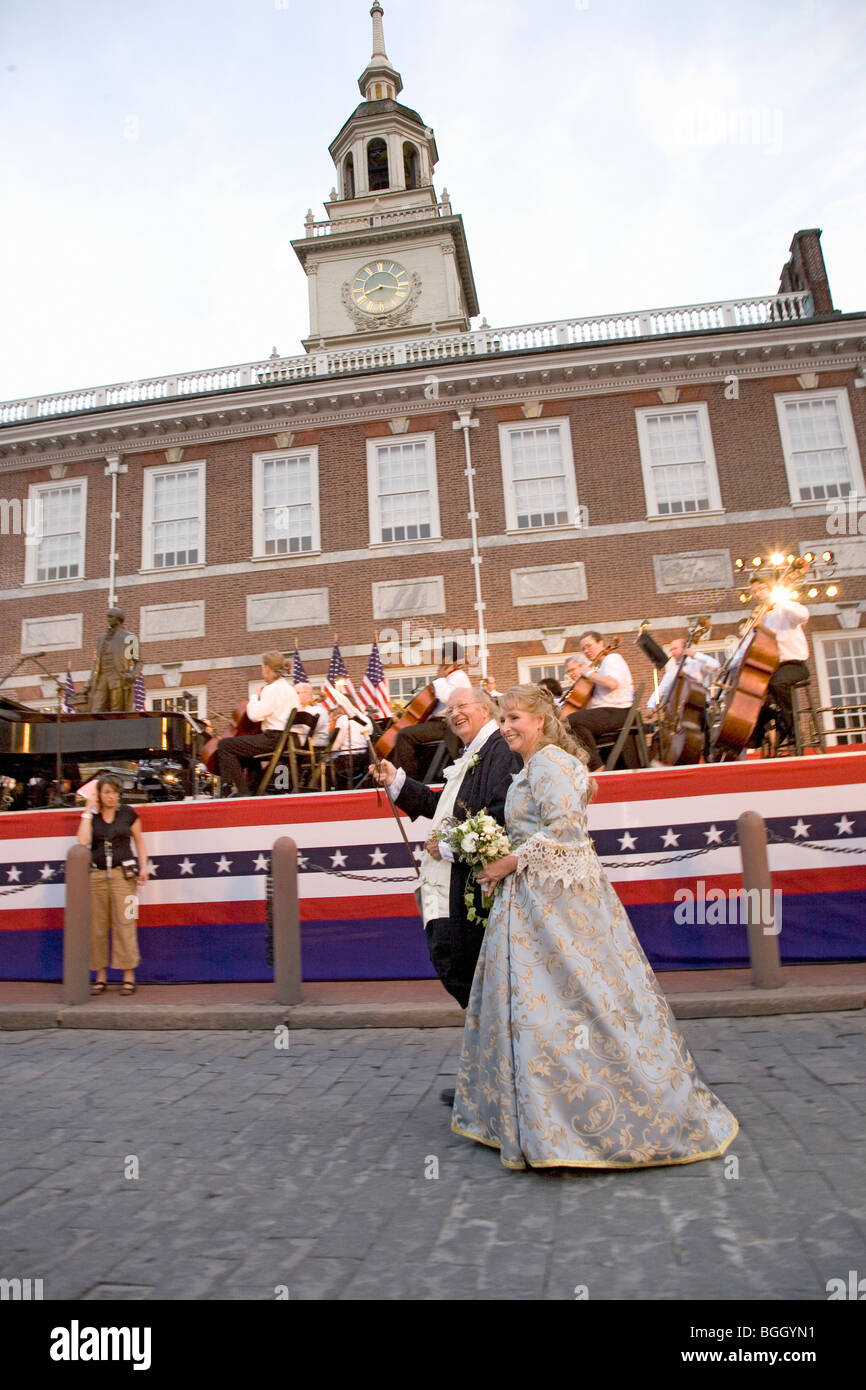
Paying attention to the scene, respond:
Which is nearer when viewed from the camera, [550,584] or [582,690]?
[582,690]

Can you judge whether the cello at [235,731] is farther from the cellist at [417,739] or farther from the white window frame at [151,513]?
the white window frame at [151,513]

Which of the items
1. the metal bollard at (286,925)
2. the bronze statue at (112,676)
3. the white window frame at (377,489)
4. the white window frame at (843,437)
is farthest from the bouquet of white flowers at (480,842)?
the white window frame at (843,437)

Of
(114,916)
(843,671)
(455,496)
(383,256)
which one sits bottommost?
(114,916)

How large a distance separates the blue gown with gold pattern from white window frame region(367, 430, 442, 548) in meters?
14.9

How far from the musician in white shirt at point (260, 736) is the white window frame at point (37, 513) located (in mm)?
12295

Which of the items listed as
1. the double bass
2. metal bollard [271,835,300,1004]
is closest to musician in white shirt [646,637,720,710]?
the double bass

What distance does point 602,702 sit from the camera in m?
8.46

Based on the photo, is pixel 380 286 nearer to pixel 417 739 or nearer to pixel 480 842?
pixel 417 739

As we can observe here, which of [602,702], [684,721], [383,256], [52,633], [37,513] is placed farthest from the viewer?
[383,256]

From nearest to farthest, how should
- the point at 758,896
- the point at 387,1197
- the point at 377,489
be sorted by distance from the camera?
the point at 387,1197
the point at 758,896
the point at 377,489

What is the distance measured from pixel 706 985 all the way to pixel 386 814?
2.93 metres

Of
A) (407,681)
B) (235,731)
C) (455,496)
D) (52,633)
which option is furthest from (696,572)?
(52,633)

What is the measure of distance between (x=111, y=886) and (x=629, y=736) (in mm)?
4749

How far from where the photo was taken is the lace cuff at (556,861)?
3.68 meters
